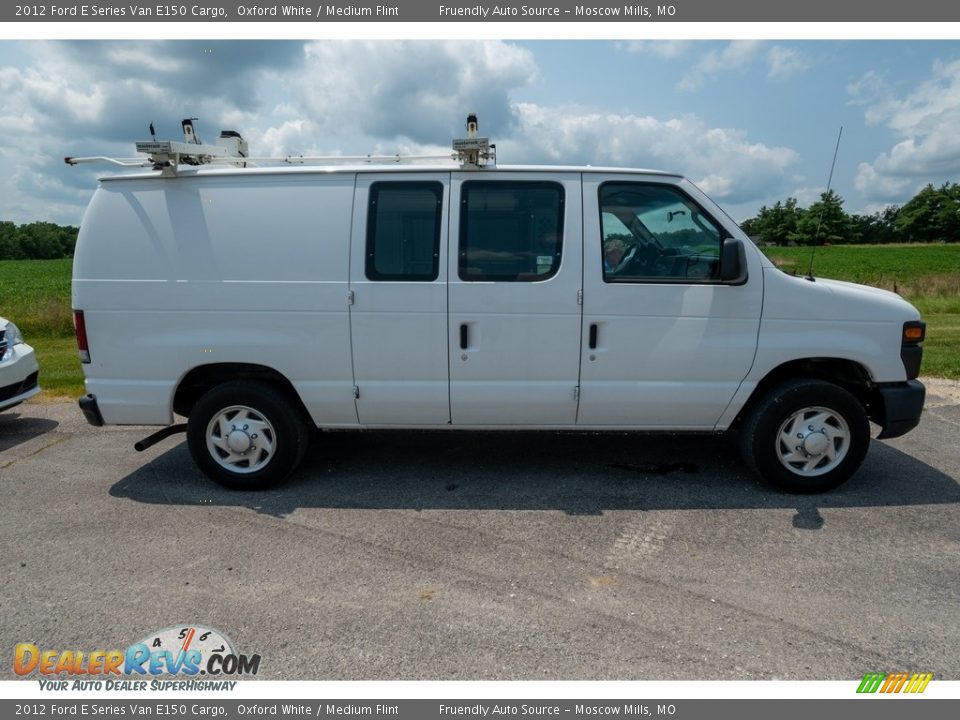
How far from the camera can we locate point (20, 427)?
20.8 ft

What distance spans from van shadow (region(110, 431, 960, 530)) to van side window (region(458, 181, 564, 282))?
160 centimetres

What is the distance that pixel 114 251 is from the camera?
435 cm

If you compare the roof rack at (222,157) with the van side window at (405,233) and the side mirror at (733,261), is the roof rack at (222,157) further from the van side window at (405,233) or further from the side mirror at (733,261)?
the side mirror at (733,261)

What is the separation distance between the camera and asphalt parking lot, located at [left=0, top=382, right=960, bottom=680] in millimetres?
2789

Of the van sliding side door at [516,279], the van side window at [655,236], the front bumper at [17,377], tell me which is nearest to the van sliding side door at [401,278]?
the van sliding side door at [516,279]

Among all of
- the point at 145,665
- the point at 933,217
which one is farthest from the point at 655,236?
the point at 933,217

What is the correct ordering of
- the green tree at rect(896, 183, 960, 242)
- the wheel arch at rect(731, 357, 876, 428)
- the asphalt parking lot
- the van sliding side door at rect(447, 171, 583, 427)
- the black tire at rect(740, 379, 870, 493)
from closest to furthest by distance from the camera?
the asphalt parking lot
the van sliding side door at rect(447, 171, 583, 427)
the black tire at rect(740, 379, 870, 493)
the wheel arch at rect(731, 357, 876, 428)
the green tree at rect(896, 183, 960, 242)

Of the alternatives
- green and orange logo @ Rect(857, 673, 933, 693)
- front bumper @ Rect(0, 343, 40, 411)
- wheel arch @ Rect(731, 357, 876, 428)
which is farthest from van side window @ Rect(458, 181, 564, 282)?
front bumper @ Rect(0, 343, 40, 411)

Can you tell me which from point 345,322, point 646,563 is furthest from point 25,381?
point 646,563

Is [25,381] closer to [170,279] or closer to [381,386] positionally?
[170,279]

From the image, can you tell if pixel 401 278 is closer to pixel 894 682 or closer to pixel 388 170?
pixel 388 170

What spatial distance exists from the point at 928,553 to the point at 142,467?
5.73 metres

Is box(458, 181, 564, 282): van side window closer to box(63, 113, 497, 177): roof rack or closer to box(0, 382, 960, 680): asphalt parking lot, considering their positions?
box(63, 113, 497, 177): roof rack

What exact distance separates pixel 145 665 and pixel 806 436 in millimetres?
4266
